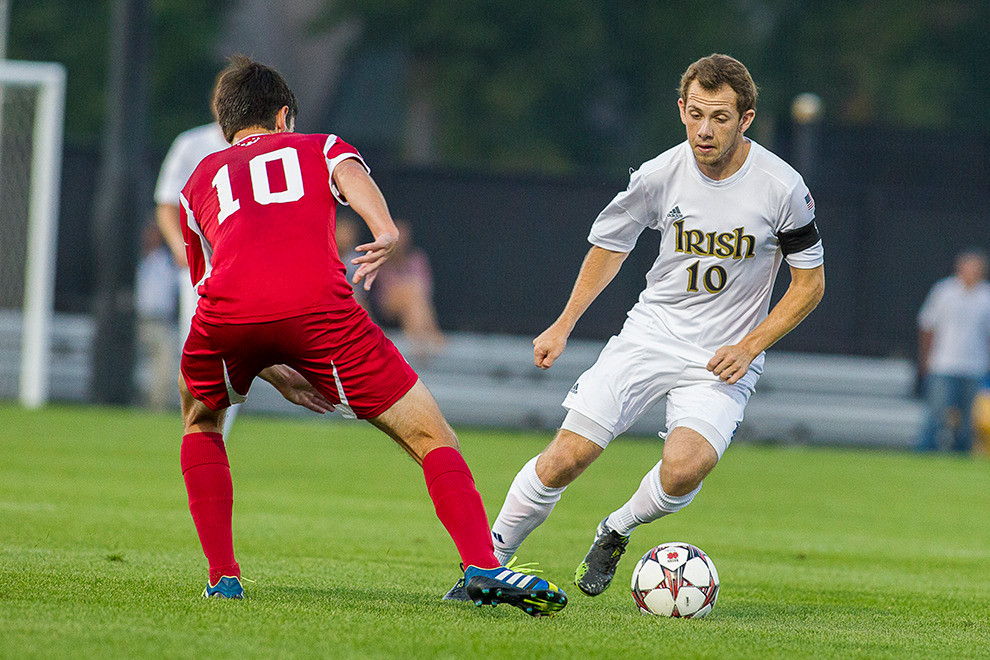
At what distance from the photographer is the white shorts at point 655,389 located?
5.89 metres

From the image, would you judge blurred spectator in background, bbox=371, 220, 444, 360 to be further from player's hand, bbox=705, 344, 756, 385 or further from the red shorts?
the red shorts

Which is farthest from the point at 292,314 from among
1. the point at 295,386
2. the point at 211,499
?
the point at 211,499

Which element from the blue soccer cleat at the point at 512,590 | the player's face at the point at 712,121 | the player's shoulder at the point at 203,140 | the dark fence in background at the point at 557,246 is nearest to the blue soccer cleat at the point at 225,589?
the blue soccer cleat at the point at 512,590

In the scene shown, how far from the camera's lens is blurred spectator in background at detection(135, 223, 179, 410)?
58.6 feet

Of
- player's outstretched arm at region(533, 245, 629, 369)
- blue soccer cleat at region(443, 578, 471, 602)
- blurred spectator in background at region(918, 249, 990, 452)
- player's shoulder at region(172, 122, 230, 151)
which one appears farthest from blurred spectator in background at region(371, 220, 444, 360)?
blue soccer cleat at region(443, 578, 471, 602)

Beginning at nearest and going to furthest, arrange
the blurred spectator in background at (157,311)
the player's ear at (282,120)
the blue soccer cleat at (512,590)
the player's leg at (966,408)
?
1. the blue soccer cleat at (512,590)
2. the player's ear at (282,120)
3. the player's leg at (966,408)
4. the blurred spectator in background at (157,311)

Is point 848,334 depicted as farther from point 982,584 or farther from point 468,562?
point 468,562

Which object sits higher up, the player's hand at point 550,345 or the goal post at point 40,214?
the player's hand at point 550,345

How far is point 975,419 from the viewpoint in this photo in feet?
58.2

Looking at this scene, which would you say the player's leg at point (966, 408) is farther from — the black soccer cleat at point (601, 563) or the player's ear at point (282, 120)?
the player's ear at point (282, 120)

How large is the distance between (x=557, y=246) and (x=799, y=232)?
13.5m

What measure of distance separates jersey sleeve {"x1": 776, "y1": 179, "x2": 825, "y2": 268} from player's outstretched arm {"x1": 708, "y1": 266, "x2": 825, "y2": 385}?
4 cm

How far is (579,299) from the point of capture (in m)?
6.05

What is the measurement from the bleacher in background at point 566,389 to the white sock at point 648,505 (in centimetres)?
1197
